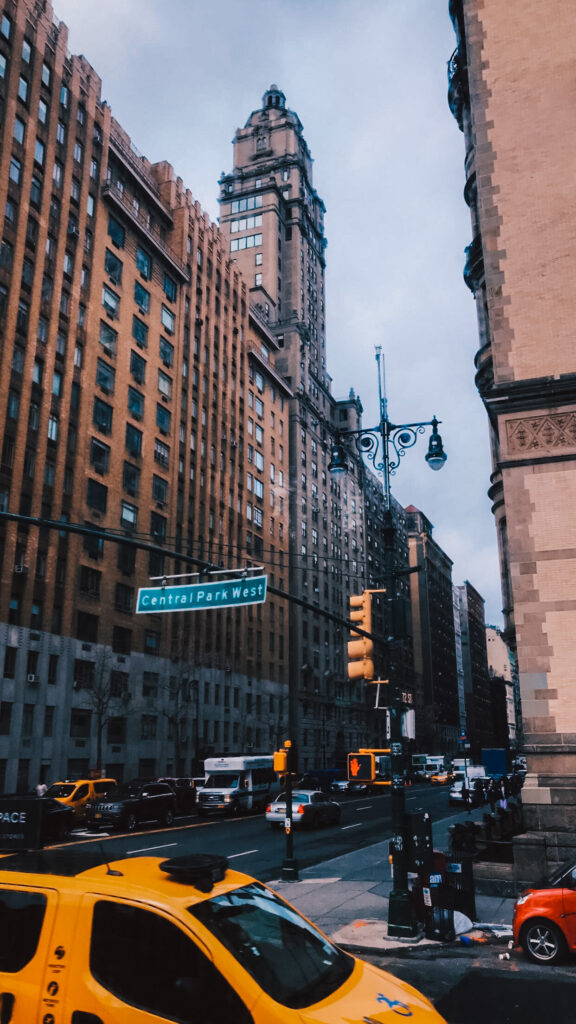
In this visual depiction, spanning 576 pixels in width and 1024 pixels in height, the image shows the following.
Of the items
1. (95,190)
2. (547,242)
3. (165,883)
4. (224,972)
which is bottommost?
(224,972)

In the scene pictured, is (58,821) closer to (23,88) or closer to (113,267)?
(113,267)

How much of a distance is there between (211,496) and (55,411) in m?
19.9

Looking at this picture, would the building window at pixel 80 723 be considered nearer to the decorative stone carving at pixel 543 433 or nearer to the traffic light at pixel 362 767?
the traffic light at pixel 362 767

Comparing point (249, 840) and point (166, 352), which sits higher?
point (166, 352)

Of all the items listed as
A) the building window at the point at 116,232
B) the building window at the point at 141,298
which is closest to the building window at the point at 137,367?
the building window at the point at 141,298

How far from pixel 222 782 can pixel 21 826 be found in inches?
1316

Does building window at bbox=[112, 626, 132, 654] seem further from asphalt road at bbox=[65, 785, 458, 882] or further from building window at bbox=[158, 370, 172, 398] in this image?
building window at bbox=[158, 370, 172, 398]

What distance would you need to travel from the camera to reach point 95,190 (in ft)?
164

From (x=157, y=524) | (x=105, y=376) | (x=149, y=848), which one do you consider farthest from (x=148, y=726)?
(x=149, y=848)

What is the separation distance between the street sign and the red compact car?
688 cm

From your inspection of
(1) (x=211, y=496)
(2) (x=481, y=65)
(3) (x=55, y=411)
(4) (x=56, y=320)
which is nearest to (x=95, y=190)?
(4) (x=56, y=320)

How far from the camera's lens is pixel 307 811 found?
1185 inches

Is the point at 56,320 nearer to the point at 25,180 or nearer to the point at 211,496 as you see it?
the point at 25,180

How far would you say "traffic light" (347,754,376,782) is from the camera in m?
12.6
